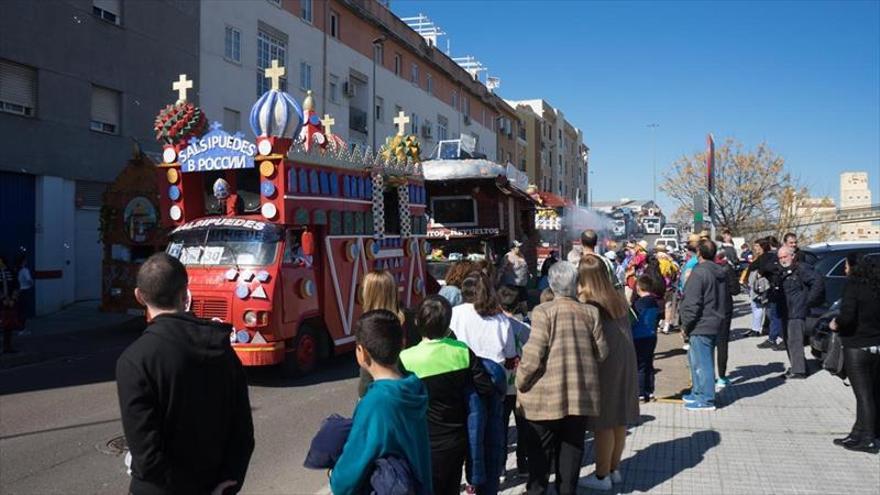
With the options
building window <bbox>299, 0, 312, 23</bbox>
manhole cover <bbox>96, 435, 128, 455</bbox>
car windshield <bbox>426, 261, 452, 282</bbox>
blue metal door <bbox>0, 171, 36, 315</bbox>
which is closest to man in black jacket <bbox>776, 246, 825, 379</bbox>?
car windshield <bbox>426, 261, 452, 282</bbox>

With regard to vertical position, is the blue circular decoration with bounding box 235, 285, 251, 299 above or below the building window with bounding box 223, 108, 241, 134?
below

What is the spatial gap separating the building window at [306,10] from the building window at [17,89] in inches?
470

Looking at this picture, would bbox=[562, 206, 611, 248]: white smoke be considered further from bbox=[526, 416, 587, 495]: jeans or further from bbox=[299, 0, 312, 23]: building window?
bbox=[526, 416, 587, 495]: jeans

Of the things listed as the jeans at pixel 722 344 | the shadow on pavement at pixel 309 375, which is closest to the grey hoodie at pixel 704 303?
the jeans at pixel 722 344

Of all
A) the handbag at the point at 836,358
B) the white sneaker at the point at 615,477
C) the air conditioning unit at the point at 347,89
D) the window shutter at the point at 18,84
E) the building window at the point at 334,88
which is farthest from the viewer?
the air conditioning unit at the point at 347,89

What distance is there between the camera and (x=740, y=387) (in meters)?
8.64

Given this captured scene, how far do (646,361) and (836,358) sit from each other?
194cm

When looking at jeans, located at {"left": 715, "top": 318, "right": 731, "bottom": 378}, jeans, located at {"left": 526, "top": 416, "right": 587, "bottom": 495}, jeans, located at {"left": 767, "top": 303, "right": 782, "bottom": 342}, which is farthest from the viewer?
jeans, located at {"left": 767, "top": 303, "right": 782, "bottom": 342}

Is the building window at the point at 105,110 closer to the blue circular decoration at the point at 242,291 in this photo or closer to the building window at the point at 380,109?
the blue circular decoration at the point at 242,291

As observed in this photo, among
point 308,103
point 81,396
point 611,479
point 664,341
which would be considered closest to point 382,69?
point 308,103

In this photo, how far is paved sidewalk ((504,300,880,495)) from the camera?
5211mm

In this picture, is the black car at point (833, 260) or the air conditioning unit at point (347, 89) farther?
the air conditioning unit at point (347, 89)

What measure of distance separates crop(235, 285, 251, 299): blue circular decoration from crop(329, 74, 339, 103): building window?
20.6m

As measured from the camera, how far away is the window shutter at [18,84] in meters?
15.6
